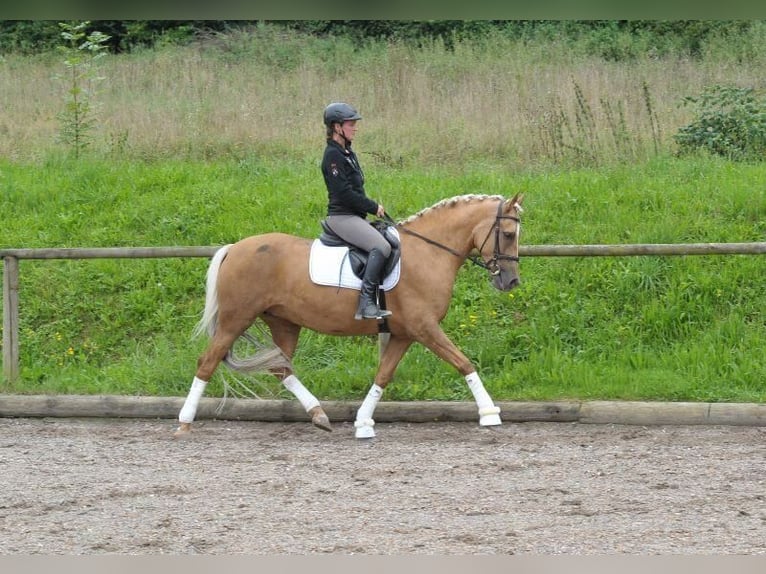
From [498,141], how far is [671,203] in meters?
3.41

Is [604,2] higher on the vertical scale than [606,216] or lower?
higher

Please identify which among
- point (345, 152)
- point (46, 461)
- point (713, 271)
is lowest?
point (46, 461)

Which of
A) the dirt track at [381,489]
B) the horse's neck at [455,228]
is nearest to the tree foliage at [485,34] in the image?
the horse's neck at [455,228]

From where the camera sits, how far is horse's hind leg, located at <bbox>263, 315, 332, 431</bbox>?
742 cm

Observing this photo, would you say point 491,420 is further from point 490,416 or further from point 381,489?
point 381,489

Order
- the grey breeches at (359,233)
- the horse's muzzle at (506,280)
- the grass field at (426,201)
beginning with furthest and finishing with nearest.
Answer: the grass field at (426,201) → the horse's muzzle at (506,280) → the grey breeches at (359,233)

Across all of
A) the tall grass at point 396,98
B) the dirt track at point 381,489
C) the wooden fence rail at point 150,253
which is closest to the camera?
the dirt track at point 381,489

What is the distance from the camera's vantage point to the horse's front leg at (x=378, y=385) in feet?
24.2

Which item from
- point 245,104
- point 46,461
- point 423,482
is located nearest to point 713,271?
point 423,482

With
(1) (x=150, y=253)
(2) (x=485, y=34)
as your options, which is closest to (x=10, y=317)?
(1) (x=150, y=253)

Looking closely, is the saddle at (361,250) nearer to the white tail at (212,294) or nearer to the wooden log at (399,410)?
the white tail at (212,294)

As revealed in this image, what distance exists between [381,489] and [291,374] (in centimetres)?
192

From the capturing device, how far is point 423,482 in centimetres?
602

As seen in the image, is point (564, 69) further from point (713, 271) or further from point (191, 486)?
point (191, 486)
